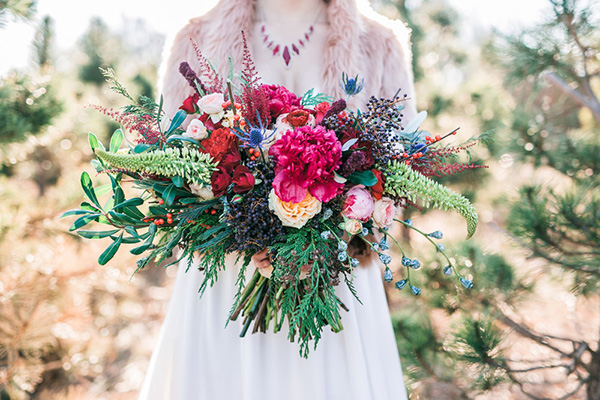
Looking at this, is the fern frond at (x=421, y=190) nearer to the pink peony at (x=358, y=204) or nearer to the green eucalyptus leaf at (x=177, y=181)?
the pink peony at (x=358, y=204)

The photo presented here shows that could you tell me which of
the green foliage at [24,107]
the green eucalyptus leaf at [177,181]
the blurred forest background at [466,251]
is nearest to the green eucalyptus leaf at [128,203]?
the green eucalyptus leaf at [177,181]

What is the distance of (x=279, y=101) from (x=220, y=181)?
0.23 metres

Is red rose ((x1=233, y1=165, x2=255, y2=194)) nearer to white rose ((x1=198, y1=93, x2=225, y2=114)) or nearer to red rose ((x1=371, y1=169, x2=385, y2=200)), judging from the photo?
white rose ((x1=198, y1=93, x2=225, y2=114))

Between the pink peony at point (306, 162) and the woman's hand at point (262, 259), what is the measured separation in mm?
160

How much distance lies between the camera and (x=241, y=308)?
3.16 ft

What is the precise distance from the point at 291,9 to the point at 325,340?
1059mm

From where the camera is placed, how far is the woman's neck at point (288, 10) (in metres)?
1.25

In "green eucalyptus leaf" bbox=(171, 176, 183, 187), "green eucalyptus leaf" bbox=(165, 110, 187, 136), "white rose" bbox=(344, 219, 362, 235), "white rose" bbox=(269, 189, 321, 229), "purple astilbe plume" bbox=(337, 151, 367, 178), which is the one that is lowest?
"white rose" bbox=(344, 219, 362, 235)

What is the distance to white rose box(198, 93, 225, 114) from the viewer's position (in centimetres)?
80

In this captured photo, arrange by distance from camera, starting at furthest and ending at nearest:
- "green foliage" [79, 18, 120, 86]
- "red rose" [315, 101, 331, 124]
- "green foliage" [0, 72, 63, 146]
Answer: "green foliage" [79, 18, 120, 86] → "green foliage" [0, 72, 63, 146] → "red rose" [315, 101, 331, 124]

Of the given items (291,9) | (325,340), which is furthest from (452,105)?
(325,340)

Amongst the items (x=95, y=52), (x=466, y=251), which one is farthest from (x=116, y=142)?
(x=95, y=52)

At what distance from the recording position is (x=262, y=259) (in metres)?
0.83

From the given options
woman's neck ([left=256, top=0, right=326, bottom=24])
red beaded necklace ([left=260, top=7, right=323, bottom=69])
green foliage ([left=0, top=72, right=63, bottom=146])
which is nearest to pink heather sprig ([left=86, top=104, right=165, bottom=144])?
red beaded necklace ([left=260, top=7, right=323, bottom=69])
